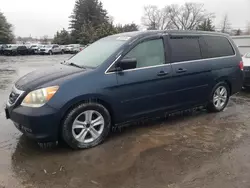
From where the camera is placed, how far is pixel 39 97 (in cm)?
363

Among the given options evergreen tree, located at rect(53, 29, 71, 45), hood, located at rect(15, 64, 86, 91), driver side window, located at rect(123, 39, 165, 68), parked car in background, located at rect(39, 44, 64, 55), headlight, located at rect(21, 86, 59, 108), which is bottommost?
headlight, located at rect(21, 86, 59, 108)

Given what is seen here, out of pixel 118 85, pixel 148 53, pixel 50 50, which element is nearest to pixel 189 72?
pixel 148 53

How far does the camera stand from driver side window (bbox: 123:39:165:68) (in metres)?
4.39

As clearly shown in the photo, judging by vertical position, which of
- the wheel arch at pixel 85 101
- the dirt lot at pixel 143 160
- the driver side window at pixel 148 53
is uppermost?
the driver side window at pixel 148 53

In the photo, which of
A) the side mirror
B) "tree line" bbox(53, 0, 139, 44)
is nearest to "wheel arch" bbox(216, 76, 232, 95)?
the side mirror

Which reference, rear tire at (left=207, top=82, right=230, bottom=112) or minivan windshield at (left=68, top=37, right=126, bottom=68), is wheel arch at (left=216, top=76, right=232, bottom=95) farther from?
minivan windshield at (left=68, top=37, right=126, bottom=68)

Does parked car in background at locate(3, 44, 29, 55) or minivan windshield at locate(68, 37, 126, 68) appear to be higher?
parked car in background at locate(3, 44, 29, 55)

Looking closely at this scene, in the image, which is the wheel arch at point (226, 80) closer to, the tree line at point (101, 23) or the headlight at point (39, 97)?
the headlight at point (39, 97)

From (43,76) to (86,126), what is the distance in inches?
39.4

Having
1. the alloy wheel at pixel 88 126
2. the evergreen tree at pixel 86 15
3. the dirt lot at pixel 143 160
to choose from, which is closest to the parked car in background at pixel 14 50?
the evergreen tree at pixel 86 15

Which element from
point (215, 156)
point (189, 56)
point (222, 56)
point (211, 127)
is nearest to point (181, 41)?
point (189, 56)

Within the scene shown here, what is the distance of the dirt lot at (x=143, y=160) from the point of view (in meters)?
3.10

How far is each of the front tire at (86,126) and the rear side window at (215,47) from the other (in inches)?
100.0

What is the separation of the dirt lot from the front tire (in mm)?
139
